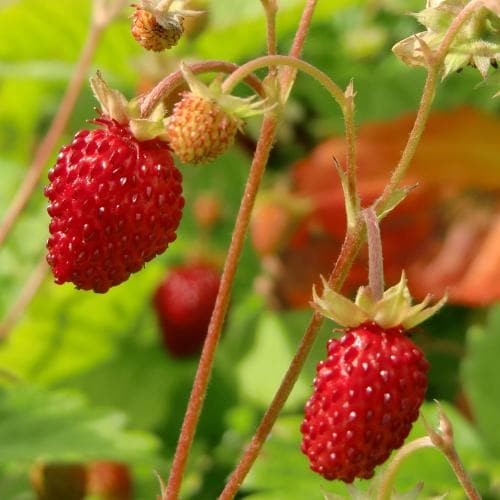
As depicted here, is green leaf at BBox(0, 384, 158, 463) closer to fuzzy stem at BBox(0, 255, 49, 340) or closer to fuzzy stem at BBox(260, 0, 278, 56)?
fuzzy stem at BBox(0, 255, 49, 340)

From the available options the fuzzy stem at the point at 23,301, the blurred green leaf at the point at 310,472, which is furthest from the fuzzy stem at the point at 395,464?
the fuzzy stem at the point at 23,301

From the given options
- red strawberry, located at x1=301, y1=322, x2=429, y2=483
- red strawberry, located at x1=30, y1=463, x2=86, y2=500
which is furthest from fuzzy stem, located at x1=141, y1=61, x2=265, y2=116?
red strawberry, located at x1=30, y1=463, x2=86, y2=500

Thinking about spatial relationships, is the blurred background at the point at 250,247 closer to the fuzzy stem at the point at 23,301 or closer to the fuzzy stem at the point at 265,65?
the fuzzy stem at the point at 23,301

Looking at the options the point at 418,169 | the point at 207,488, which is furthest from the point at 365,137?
the point at 207,488

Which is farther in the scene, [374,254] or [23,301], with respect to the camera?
[23,301]

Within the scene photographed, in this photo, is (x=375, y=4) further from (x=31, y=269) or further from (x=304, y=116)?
(x=31, y=269)

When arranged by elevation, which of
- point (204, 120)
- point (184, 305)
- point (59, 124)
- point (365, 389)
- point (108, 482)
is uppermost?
point (204, 120)

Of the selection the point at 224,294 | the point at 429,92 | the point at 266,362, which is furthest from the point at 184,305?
the point at 429,92

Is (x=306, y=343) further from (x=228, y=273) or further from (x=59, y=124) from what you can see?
(x=59, y=124)
